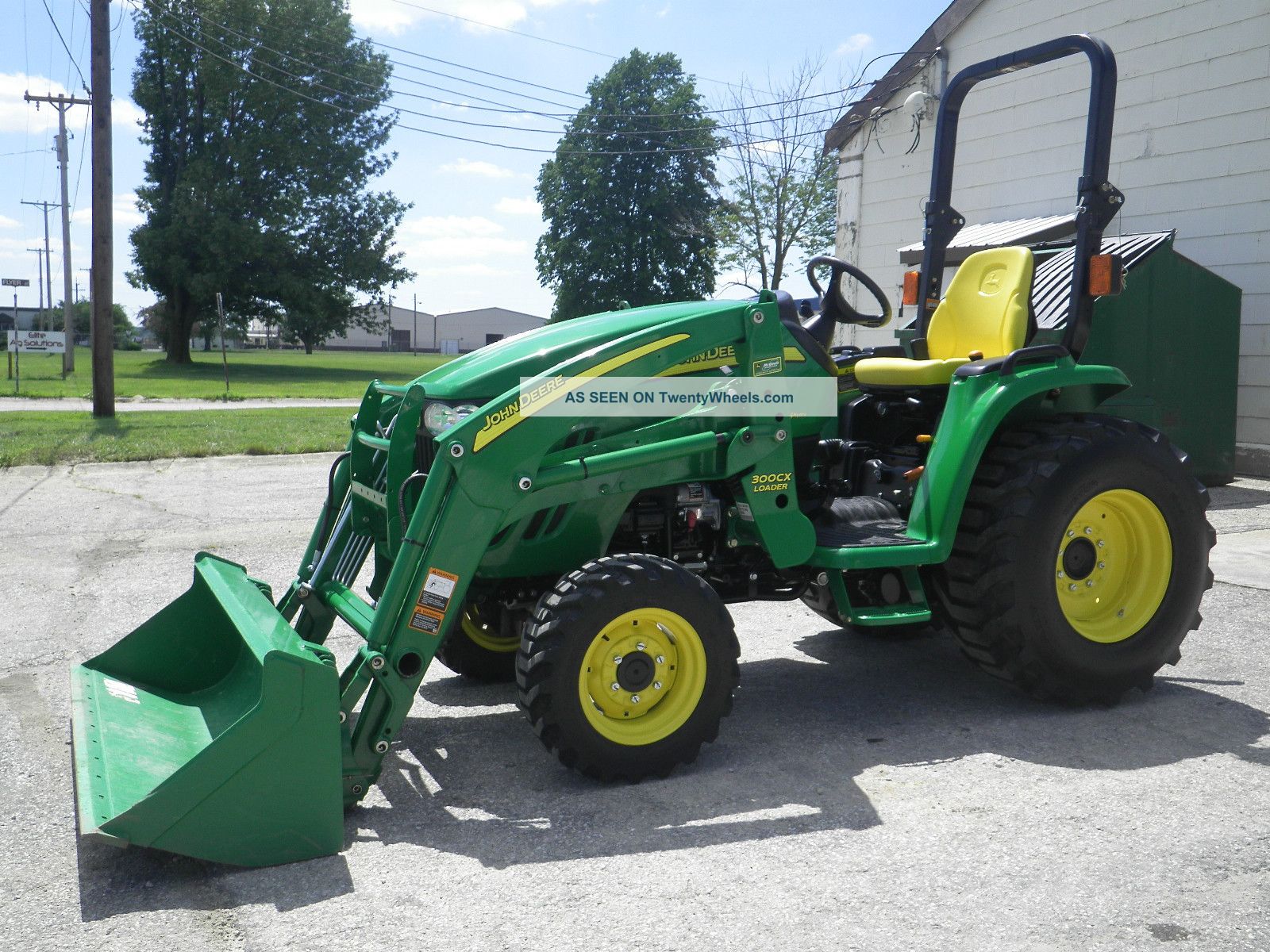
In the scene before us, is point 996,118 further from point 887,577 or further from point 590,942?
point 590,942

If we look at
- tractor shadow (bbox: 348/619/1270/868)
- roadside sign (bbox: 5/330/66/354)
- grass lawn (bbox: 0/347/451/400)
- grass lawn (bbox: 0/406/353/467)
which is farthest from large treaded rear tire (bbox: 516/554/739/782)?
roadside sign (bbox: 5/330/66/354)

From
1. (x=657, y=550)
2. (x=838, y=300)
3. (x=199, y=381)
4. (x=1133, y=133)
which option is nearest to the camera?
(x=657, y=550)

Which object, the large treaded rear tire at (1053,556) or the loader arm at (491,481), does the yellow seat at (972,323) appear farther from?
the loader arm at (491,481)

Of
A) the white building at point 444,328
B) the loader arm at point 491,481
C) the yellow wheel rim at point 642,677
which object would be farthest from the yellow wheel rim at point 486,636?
the white building at point 444,328

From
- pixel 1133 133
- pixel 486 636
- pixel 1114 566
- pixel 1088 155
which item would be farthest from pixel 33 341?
pixel 1114 566

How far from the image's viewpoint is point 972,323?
191 inches

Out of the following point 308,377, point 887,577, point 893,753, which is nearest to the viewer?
point 893,753

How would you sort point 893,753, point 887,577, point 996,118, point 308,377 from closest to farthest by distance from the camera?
point 893,753 → point 887,577 → point 996,118 → point 308,377

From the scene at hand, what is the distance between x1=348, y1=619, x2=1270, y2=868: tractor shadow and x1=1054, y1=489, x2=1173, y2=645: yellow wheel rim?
349 millimetres

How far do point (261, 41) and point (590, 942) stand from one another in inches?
1642

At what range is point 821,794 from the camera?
361 cm

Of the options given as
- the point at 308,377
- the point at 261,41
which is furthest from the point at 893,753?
the point at 261,41

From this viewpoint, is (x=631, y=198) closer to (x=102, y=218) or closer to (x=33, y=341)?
(x=33, y=341)

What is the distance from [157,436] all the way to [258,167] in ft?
92.7
